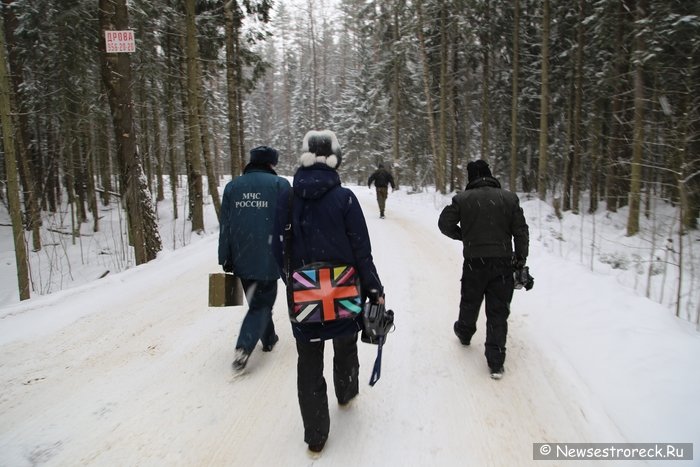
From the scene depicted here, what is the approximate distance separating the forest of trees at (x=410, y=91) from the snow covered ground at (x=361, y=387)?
2507mm

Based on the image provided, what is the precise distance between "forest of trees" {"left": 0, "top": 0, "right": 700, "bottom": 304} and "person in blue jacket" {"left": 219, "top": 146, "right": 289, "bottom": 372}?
5683 millimetres

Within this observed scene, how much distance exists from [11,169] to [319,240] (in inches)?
357

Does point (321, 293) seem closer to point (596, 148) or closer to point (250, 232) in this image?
point (250, 232)

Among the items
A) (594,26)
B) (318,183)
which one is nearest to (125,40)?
(318,183)

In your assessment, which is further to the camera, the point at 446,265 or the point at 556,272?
the point at 446,265

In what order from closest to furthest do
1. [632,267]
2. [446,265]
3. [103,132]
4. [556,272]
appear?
[556,272] → [446,265] → [632,267] → [103,132]

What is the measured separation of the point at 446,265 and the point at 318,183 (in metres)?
5.87

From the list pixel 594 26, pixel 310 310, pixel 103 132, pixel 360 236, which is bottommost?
pixel 310 310

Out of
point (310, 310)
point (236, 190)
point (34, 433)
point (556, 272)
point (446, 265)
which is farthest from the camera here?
point (446, 265)

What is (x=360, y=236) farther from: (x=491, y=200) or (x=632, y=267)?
(x=632, y=267)

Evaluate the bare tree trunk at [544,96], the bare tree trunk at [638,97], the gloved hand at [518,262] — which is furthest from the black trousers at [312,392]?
the bare tree trunk at [544,96]

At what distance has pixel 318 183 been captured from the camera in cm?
286

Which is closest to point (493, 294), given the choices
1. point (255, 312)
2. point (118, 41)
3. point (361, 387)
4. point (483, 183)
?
point (483, 183)

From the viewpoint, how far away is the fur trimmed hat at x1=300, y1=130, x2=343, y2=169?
290 centimetres
